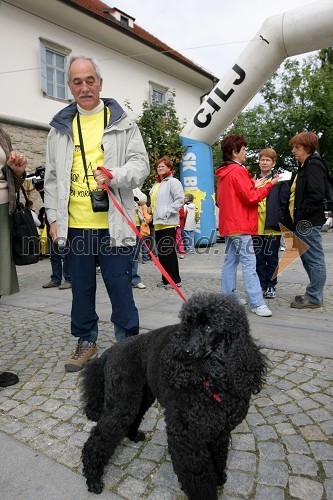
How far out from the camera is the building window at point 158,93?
15.4 metres

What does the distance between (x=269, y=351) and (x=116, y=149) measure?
211 cm

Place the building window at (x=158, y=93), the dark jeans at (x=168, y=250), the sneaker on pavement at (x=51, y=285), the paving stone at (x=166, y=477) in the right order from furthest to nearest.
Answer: the building window at (x=158, y=93), the sneaker on pavement at (x=51, y=285), the dark jeans at (x=168, y=250), the paving stone at (x=166, y=477)

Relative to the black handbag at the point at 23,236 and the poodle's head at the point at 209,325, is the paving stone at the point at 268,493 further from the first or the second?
the black handbag at the point at 23,236

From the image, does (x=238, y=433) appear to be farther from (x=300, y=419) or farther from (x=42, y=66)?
(x=42, y=66)

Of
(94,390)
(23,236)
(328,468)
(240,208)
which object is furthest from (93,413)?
(240,208)

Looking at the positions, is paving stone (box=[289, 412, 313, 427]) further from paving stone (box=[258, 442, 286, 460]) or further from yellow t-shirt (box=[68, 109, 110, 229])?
yellow t-shirt (box=[68, 109, 110, 229])

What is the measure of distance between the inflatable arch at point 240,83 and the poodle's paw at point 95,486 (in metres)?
9.29

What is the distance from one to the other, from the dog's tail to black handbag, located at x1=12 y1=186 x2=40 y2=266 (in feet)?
4.04

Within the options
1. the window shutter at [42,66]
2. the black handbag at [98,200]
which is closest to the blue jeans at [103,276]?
the black handbag at [98,200]

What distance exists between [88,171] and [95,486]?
1.98 meters

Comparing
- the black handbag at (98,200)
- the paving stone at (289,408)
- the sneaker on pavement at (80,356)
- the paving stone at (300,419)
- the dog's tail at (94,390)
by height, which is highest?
the black handbag at (98,200)

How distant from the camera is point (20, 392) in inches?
104

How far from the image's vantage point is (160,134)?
12094 mm

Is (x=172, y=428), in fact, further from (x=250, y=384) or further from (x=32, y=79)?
(x=32, y=79)
